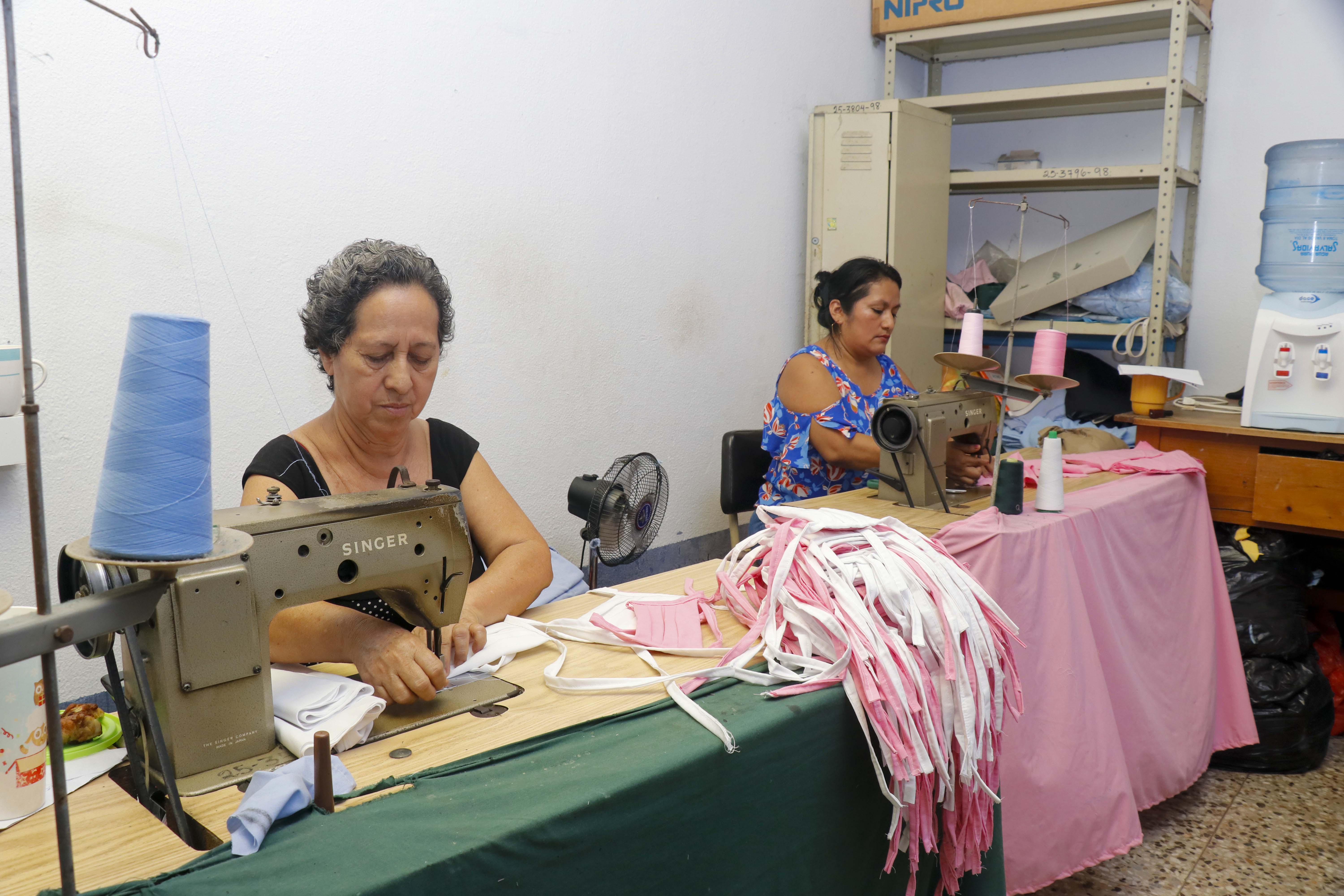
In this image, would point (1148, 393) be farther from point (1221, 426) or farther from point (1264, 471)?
point (1264, 471)

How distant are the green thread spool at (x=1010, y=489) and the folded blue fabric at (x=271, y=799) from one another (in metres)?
1.48

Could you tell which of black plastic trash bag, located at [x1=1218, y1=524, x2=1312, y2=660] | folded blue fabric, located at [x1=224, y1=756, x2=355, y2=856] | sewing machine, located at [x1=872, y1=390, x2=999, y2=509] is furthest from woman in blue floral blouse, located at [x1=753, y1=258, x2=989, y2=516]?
folded blue fabric, located at [x1=224, y1=756, x2=355, y2=856]

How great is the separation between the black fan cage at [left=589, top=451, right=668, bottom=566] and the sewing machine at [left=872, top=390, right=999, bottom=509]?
1.80ft

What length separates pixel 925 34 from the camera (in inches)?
156

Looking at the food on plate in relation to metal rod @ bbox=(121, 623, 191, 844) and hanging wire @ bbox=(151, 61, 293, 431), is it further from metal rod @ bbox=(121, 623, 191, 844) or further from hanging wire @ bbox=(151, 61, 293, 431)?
hanging wire @ bbox=(151, 61, 293, 431)

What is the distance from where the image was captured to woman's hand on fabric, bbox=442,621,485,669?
1.23 meters

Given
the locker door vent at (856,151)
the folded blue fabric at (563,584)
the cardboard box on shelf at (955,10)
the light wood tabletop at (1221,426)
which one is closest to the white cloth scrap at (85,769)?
the folded blue fabric at (563,584)

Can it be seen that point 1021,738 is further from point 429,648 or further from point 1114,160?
point 1114,160

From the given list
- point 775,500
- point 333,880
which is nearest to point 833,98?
point 775,500

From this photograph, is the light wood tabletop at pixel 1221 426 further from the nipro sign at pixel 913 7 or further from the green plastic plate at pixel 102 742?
the green plastic plate at pixel 102 742

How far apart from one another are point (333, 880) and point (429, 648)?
1.53ft

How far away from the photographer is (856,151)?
3594mm

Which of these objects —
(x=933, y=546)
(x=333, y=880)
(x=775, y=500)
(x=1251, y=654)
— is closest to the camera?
(x=333, y=880)

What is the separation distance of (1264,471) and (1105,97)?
1.74 meters
